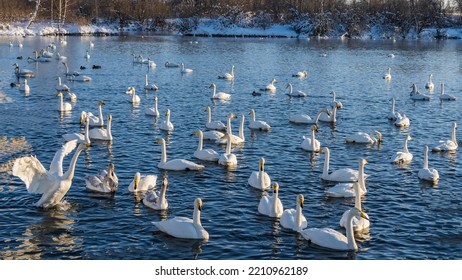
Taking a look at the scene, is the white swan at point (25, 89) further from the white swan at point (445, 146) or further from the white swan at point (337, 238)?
the white swan at point (337, 238)

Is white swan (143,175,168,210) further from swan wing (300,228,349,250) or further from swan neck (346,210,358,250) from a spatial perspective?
swan neck (346,210,358,250)

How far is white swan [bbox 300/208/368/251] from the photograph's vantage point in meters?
15.1

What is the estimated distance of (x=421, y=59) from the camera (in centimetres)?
7256

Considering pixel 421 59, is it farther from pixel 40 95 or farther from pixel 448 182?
pixel 448 182

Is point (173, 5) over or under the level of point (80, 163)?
over

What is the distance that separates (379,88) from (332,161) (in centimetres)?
2303

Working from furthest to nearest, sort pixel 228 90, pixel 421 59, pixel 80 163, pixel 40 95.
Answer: pixel 421 59
pixel 228 90
pixel 40 95
pixel 80 163

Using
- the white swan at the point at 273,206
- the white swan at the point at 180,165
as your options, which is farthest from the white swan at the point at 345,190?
the white swan at the point at 180,165

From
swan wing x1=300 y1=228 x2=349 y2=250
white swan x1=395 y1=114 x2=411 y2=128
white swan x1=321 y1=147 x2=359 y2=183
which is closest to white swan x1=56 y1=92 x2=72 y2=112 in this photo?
white swan x1=395 y1=114 x2=411 y2=128

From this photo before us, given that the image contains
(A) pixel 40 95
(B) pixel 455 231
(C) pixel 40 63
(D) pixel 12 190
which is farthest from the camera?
(C) pixel 40 63

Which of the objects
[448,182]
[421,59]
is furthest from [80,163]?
[421,59]

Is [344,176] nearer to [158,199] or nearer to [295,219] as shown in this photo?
[295,219]

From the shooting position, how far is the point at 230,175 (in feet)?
70.6

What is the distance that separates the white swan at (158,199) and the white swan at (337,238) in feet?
14.6
